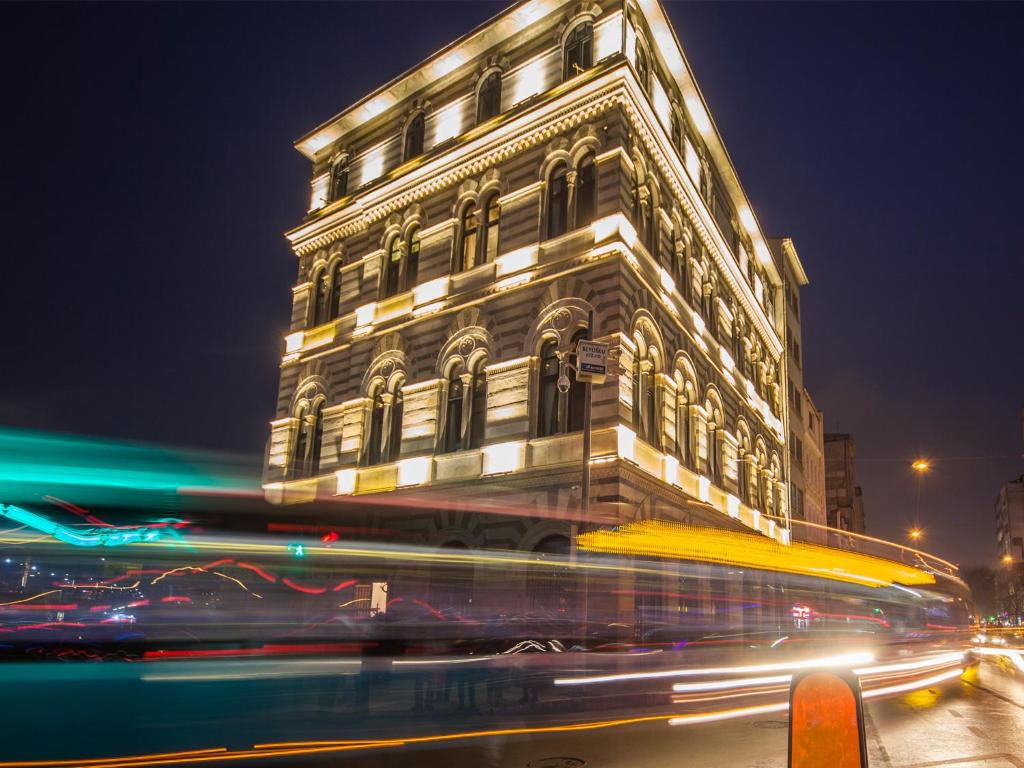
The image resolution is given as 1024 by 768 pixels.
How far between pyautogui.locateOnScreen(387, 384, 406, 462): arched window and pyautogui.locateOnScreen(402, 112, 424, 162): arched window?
8754 mm

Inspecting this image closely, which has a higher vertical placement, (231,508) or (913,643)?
(231,508)

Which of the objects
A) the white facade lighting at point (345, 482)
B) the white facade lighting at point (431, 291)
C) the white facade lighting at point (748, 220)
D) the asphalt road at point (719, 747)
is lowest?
the asphalt road at point (719, 747)

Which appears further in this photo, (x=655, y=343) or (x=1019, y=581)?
(x=1019, y=581)

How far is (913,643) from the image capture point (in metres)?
23.1

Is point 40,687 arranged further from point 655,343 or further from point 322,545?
point 655,343

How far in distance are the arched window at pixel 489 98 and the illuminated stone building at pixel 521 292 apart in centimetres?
8

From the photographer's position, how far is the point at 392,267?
1085 inches

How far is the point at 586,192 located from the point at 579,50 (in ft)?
15.6

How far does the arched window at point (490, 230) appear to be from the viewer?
24547 millimetres

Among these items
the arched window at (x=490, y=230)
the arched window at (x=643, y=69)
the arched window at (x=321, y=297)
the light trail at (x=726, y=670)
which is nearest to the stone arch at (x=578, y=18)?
the arched window at (x=643, y=69)

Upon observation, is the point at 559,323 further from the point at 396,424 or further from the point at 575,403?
the point at 396,424

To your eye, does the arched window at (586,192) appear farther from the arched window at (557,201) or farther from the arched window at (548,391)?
the arched window at (548,391)

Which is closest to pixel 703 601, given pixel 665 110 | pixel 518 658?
pixel 518 658

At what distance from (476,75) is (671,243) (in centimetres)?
862
